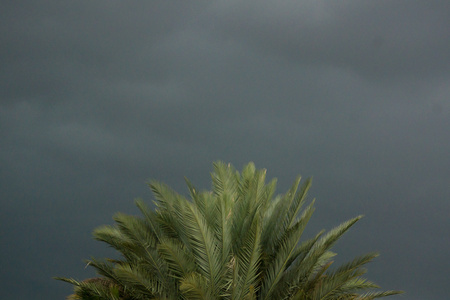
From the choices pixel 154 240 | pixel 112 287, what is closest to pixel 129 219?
pixel 154 240

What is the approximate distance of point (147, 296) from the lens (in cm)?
1538

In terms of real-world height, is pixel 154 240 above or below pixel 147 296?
above

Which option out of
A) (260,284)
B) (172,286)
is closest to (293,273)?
(260,284)

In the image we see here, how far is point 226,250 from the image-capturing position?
15.0m

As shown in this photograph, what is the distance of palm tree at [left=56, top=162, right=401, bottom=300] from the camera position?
48.1 feet

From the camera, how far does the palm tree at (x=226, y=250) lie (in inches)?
577

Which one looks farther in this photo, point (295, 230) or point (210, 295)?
point (295, 230)

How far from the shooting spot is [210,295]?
47.2 ft

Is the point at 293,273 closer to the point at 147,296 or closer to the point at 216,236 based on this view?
the point at 216,236

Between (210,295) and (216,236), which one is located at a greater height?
(216,236)

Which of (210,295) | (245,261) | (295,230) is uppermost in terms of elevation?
(295,230)

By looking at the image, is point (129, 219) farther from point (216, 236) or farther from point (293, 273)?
point (293, 273)

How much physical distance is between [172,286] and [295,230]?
376 cm

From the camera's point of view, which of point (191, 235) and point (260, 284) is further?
point (260, 284)
